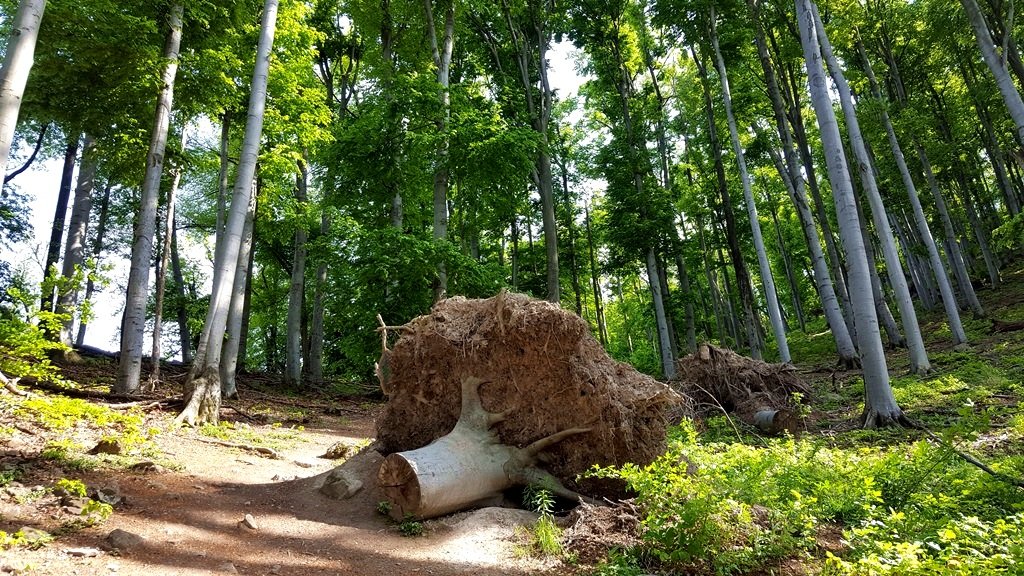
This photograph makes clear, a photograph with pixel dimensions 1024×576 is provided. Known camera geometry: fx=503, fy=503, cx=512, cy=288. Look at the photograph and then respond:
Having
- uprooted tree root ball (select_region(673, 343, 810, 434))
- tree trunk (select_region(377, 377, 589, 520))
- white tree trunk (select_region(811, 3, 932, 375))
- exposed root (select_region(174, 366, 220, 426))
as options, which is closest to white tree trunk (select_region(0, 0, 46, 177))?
tree trunk (select_region(377, 377, 589, 520))

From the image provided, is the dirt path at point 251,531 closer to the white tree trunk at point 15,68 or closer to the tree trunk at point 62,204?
the white tree trunk at point 15,68

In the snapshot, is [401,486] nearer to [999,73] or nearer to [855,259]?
[855,259]

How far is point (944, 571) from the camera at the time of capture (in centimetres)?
241

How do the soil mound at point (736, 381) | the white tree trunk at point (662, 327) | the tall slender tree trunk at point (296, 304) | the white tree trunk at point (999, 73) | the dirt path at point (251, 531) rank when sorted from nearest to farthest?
the dirt path at point (251, 531) < the white tree trunk at point (999, 73) < the soil mound at point (736, 381) < the tall slender tree trunk at point (296, 304) < the white tree trunk at point (662, 327)

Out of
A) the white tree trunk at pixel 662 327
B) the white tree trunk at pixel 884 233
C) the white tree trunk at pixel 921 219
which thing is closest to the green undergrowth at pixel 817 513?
the white tree trunk at pixel 884 233

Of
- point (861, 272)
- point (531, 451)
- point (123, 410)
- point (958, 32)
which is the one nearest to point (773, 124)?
point (958, 32)

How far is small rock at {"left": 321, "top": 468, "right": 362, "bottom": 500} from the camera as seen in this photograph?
17.8 ft

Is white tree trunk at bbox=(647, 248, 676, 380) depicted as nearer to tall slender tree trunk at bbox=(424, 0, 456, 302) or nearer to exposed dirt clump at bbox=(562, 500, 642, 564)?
tall slender tree trunk at bbox=(424, 0, 456, 302)

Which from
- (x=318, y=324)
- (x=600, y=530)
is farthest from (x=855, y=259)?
(x=318, y=324)

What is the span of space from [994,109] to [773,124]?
9.17 meters

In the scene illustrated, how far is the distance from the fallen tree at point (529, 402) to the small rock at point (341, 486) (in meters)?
0.70

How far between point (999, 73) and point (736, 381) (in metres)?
7.34

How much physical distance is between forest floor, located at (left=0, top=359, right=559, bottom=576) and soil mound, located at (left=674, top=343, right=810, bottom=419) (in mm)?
7495

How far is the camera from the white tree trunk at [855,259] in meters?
7.64
